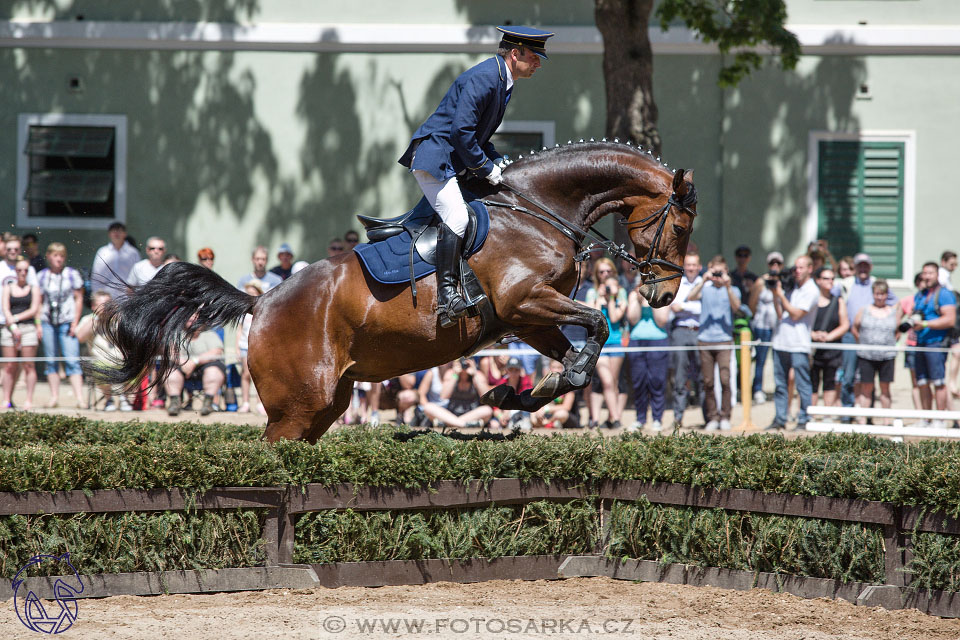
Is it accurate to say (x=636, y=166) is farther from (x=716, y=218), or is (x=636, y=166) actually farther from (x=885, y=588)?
(x=716, y=218)

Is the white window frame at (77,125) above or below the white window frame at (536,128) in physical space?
below

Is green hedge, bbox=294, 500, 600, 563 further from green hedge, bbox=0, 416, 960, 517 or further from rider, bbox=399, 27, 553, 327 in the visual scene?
rider, bbox=399, 27, 553, 327

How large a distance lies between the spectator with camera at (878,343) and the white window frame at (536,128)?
19.4 feet

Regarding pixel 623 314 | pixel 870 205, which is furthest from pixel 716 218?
pixel 623 314

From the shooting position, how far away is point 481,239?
19.6 feet

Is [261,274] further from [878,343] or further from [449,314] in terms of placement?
[449,314]

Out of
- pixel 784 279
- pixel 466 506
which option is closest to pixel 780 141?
pixel 784 279

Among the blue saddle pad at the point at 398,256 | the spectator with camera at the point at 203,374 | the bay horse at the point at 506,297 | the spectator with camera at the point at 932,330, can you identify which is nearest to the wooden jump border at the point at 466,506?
the bay horse at the point at 506,297

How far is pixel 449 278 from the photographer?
5.83m

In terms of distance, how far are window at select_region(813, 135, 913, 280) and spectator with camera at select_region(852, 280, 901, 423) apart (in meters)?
4.43

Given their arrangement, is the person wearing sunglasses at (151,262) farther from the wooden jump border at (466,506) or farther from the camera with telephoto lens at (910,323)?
the camera with telephoto lens at (910,323)

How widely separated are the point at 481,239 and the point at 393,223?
579 mm

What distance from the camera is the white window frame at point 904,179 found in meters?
15.7

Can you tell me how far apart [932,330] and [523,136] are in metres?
6.90
